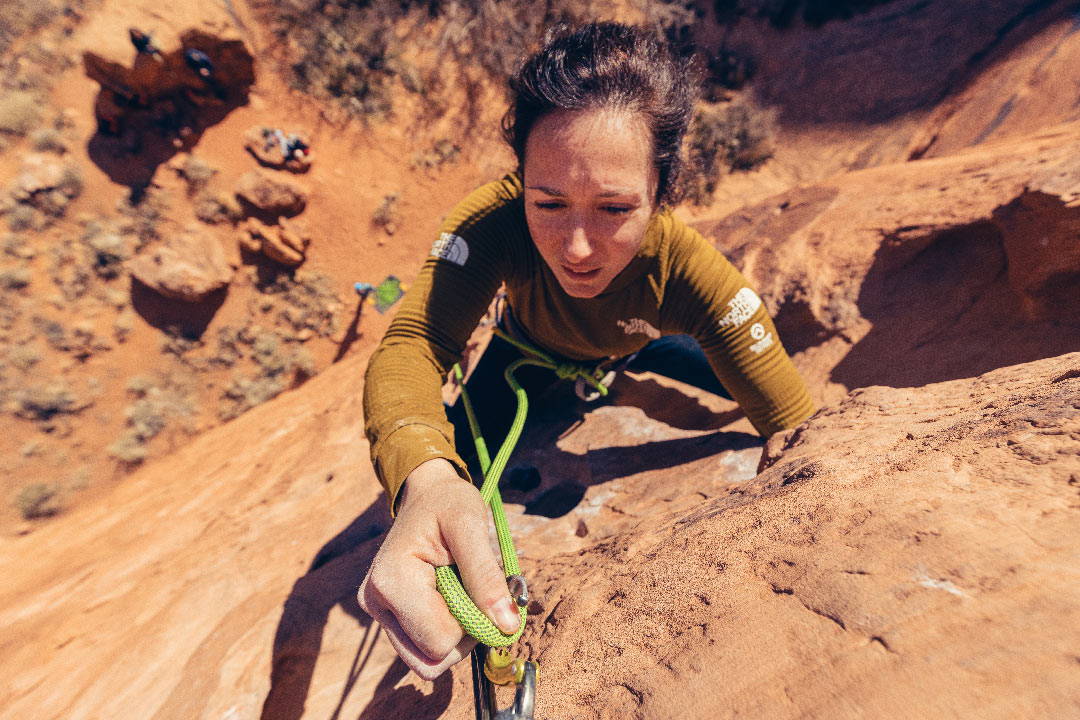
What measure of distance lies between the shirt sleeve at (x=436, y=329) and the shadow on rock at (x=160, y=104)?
230 inches

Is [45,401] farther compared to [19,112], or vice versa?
[19,112]

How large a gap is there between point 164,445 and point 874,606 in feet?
20.3

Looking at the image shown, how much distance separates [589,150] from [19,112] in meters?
7.46

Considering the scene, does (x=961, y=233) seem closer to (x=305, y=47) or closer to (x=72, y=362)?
(x=305, y=47)

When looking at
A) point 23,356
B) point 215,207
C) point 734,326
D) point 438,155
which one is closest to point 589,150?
point 734,326

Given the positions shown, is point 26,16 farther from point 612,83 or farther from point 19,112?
point 612,83

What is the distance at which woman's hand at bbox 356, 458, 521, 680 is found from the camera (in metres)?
0.78

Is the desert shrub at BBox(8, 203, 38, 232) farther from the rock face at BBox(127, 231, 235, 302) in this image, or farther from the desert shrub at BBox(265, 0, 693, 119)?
the desert shrub at BBox(265, 0, 693, 119)

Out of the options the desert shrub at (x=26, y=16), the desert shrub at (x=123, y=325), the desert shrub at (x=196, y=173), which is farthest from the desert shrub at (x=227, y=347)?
the desert shrub at (x=26, y=16)

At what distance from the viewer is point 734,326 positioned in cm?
154

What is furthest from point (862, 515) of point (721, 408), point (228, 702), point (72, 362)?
point (72, 362)

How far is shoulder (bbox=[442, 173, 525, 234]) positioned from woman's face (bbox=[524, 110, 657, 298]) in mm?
285

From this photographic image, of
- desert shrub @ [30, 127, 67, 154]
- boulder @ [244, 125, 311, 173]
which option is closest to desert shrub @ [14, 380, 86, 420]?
desert shrub @ [30, 127, 67, 154]

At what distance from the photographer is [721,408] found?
2.24 metres
